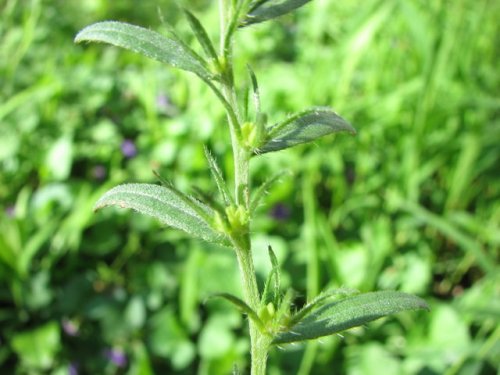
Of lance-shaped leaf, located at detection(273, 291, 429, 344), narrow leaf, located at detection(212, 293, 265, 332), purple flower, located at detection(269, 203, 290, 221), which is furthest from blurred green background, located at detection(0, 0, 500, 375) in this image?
narrow leaf, located at detection(212, 293, 265, 332)

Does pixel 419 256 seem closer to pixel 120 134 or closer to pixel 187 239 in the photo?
pixel 187 239

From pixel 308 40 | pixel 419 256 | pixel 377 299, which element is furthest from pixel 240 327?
pixel 308 40

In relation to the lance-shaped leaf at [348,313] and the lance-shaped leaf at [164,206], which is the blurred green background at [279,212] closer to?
the lance-shaped leaf at [348,313]

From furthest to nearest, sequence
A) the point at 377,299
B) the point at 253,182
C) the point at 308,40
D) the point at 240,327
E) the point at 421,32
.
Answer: the point at 308,40
the point at 253,182
the point at 421,32
the point at 240,327
the point at 377,299

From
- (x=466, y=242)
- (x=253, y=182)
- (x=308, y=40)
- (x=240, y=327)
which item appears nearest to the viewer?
(x=466, y=242)

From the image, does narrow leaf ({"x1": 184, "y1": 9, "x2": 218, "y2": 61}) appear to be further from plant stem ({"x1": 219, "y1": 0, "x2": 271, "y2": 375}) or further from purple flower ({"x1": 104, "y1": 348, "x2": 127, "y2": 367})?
purple flower ({"x1": 104, "y1": 348, "x2": 127, "y2": 367})

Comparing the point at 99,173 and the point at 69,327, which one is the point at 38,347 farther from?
the point at 99,173
